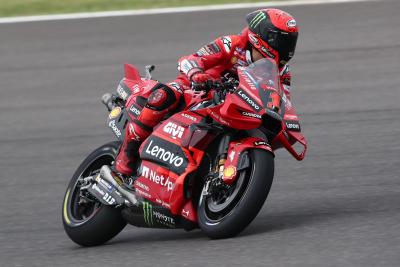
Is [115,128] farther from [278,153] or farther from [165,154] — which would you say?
[278,153]

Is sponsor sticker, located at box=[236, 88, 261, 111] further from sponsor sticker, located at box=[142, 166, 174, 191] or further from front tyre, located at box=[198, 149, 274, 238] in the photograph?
sponsor sticker, located at box=[142, 166, 174, 191]

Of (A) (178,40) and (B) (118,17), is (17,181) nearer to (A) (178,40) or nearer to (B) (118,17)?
(A) (178,40)

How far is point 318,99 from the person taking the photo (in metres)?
10.9

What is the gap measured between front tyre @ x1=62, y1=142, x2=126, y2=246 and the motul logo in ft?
1.99

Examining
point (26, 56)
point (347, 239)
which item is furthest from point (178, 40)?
point (347, 239)

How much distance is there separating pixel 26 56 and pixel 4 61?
0.89ft

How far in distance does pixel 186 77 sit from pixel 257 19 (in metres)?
0.64

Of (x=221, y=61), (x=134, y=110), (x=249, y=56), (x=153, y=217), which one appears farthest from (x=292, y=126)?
(x=134, y=110)

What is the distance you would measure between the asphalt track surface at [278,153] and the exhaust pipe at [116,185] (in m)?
0.29

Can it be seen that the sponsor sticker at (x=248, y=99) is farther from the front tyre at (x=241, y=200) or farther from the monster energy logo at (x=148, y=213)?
the monster energy logo at (x=148, y=213)

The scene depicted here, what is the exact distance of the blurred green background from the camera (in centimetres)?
1452

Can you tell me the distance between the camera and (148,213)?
6.77 m

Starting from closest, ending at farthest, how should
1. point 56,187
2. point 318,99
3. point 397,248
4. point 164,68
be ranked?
point 397,248
point 56,187
point 318,99
point 164,68

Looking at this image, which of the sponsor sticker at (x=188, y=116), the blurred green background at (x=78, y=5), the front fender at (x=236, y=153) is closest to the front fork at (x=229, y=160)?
the front fender at (x=236, y=153)
